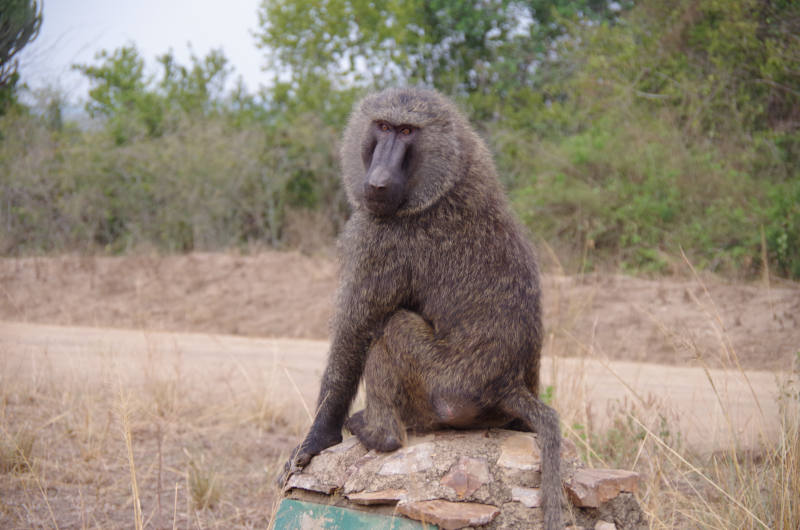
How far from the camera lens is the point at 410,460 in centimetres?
292

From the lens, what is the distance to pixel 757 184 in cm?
1064

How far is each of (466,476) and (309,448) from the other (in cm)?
77

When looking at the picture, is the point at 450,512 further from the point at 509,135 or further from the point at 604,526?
the point at 509,135

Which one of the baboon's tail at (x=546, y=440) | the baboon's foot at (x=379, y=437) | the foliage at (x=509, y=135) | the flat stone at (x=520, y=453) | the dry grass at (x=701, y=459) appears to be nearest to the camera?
the baboon's tail at (x=546, y=440)

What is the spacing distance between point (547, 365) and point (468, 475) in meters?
4.20

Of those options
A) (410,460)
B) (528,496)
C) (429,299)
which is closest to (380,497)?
(410,460)

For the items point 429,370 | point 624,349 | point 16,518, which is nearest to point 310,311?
point 624,349

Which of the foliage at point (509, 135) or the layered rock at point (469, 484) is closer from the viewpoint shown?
the layered rock at point (469, 484)

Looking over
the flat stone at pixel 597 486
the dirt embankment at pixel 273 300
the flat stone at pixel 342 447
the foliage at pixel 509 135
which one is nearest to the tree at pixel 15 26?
the flat stone at pixel 342 447

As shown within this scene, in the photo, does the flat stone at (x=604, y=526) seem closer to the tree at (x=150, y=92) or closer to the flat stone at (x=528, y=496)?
the flat stone at (x=528, y=496)

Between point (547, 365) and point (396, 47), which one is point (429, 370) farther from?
point (396, 47)

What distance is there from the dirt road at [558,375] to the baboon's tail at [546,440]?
690 mm

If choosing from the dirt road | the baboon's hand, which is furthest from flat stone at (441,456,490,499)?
the dirt road

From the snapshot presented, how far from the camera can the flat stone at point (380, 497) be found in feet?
9.29
